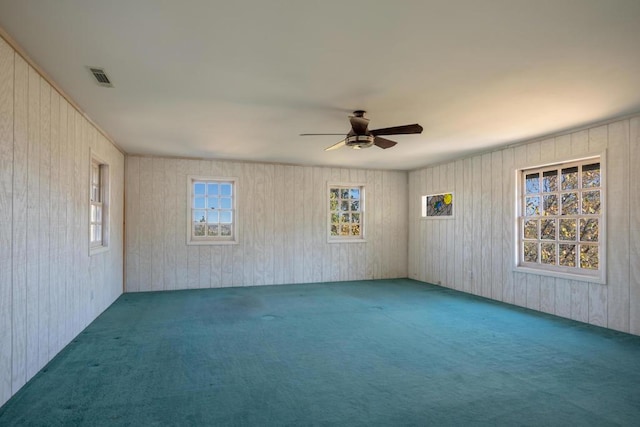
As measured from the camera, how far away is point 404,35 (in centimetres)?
242

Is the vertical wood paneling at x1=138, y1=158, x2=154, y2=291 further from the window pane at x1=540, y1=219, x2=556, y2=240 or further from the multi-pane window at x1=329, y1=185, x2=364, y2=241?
the window pane at x1=540, y1=219, x2=556, y2=240

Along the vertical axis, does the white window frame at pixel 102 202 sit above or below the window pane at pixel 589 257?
above

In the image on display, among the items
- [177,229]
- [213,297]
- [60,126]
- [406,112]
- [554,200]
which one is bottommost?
[213,297]

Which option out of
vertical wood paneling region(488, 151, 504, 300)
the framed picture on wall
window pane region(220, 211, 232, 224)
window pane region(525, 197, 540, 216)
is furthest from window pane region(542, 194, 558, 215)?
window pane region(220, 211, 232, 224)

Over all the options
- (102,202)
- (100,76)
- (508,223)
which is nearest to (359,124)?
(100,76)

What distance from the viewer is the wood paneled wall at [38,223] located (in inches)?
99.2

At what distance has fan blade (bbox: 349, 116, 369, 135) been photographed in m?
3.82

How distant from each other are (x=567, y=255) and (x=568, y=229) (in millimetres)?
352

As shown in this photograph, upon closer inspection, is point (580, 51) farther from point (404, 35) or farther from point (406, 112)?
point (406, 112)

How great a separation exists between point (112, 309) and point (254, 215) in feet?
9.75

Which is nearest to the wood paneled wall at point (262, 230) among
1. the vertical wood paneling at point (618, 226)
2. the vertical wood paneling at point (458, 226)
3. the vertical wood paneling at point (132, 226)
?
the vertical wood paneling at point (132, 226)

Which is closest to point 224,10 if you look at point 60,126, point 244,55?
point 244,55

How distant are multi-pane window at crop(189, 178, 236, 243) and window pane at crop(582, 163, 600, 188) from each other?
5682mm

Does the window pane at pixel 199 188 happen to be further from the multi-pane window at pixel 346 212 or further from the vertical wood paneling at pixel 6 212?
the vertical wood paneling at pixel 6 212
